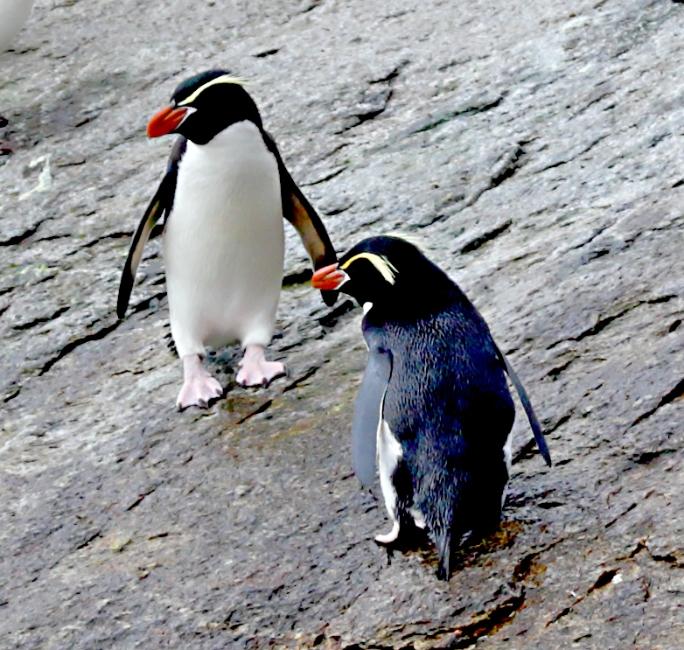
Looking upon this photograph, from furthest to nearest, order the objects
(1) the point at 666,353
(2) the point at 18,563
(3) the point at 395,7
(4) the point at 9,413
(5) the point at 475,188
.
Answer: (3) the point at 395,7
(5) the point at 475,188
(4) the point at 9,413
(1) the point at 666,353
(2) the point at 18,563

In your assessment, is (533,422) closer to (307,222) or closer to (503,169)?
(307,222)

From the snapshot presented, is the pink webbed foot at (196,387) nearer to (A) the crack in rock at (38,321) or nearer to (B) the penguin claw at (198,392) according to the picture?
(B) the penguin claw at (198,392)

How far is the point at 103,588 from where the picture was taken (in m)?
3.02

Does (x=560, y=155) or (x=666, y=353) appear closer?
(x=666, y=353)

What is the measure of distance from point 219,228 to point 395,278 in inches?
41.7

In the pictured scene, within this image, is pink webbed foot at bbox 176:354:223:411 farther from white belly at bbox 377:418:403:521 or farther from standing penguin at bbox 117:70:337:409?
white belly at bbox 377:418:403:521

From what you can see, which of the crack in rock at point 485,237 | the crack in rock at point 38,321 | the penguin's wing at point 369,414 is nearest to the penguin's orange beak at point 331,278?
the penguin's wing at point 369,414

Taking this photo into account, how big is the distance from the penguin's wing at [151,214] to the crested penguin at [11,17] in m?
2.55

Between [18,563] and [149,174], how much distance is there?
2.36 m

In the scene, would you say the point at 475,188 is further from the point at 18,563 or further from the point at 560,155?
the point at 18,563

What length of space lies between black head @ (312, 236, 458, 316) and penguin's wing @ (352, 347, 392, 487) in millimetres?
125

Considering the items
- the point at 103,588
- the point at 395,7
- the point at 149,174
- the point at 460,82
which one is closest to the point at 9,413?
the point at 103,588

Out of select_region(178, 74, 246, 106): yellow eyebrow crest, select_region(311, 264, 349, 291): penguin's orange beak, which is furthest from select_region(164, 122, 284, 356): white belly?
select_region(311, 264, 349, 291): penguin's orange beak

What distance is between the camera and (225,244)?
12.9 ft
